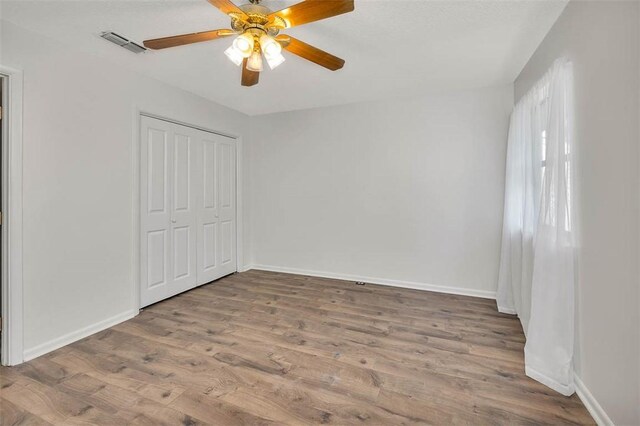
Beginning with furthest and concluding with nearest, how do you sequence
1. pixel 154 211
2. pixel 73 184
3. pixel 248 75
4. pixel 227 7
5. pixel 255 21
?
pixel 154 211 → pixel 73 184 → pixel 248 75 → pixel 255 21 → pixel 227 7

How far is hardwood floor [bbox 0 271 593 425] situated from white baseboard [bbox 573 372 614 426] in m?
0.05

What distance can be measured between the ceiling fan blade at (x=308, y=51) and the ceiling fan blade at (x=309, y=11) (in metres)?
0.11

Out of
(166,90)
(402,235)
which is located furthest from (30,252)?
(402,235)

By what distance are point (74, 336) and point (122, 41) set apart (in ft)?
8.10

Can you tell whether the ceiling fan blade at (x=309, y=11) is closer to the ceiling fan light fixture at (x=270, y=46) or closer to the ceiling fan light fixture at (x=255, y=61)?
the ceiling fan light fixture at (x=270, y=46)

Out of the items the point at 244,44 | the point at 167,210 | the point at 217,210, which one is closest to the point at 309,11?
the point at 244,44

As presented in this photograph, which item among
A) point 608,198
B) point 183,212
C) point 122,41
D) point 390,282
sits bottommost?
point 390,282

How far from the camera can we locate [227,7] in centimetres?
162

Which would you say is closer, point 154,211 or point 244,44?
point 244,44

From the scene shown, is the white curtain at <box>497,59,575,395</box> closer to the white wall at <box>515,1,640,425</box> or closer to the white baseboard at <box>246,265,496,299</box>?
the white wall at <box>515,1,640,425</box>

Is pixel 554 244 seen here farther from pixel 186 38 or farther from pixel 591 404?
pixel 186 38

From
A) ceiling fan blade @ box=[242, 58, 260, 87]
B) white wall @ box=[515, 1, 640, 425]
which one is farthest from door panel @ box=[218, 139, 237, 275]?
white wall @ box=[515, 1, 640, 425]

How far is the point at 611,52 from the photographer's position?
4.75 feet

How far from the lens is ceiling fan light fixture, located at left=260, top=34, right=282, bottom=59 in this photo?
1.78 meters
